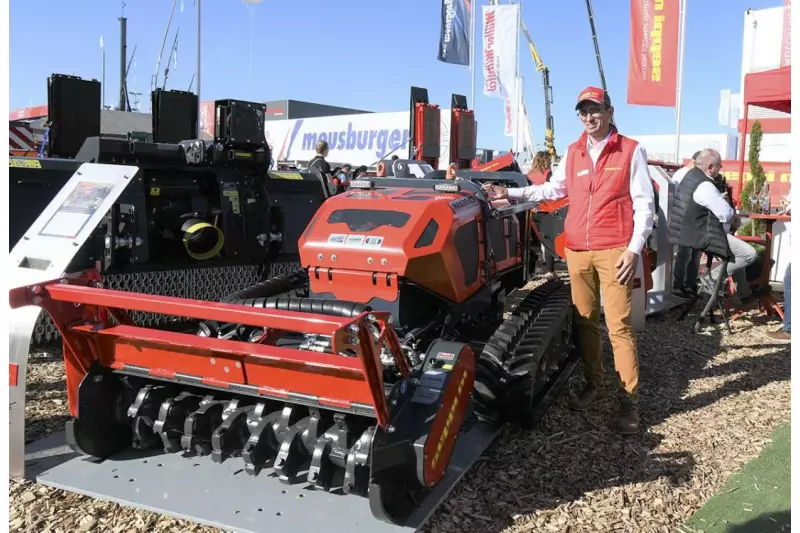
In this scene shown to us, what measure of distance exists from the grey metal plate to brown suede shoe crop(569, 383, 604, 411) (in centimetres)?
93

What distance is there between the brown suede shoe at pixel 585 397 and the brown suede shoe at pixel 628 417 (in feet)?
0.82

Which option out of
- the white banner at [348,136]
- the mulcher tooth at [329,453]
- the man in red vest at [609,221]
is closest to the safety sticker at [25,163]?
the mulcher tooth at [329,453]

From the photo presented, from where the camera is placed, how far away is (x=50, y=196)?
5.34m

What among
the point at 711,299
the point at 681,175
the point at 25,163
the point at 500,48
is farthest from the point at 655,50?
the point at 25,163

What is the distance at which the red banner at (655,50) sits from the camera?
1328 centimetres

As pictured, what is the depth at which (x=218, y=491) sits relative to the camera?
3102mm

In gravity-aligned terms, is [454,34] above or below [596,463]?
above

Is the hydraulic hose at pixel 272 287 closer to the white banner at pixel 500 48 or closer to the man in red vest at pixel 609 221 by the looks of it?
the man in red vest at pixel 609 221

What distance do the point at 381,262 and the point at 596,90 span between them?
1.52m

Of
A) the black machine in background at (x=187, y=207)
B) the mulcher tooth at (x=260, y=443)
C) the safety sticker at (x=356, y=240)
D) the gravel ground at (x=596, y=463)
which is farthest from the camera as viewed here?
the black machine in background at (x=187, y=207)

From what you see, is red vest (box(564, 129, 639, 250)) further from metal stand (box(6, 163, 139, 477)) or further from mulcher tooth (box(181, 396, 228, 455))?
metal stand (box(6, 163, 139, 477))

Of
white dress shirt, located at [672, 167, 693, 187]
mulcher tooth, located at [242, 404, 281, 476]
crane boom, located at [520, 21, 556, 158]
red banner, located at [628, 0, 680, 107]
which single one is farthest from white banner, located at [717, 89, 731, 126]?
mulcher tooth, located at [242, 404, 281, 476]

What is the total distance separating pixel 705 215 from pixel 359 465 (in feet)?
16.0

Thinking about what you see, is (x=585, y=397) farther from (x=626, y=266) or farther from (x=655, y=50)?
(x=655, y=50)
